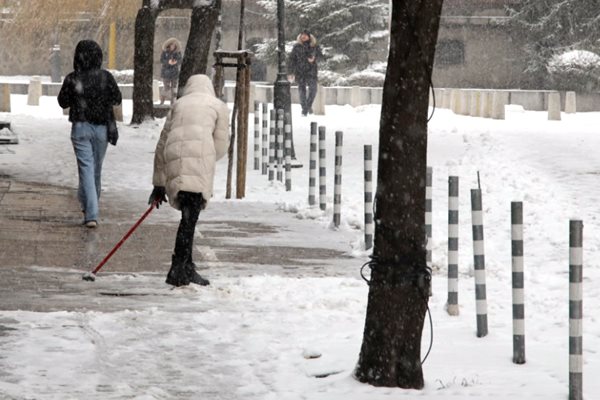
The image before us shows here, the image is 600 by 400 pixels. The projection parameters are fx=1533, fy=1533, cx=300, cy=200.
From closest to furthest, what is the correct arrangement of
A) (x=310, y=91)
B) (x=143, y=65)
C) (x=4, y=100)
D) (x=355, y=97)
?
(x=143, y=65), (x=4, y=100), (x=310, y=91), (x=355, y=97)

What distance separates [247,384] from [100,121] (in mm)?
7358

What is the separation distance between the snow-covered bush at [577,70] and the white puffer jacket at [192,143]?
41226 millimetres

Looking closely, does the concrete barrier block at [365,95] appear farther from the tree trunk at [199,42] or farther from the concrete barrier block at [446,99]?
the tree trunk at [199,42]

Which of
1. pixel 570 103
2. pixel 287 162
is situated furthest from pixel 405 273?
pixel 570 103

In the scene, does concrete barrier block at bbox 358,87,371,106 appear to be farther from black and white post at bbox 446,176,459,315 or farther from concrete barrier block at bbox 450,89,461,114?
black and white post at bbox 446,176,459,315

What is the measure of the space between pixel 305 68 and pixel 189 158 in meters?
30.6

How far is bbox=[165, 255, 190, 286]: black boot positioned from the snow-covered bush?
4121 centimetres

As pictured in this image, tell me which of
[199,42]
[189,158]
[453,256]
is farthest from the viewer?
[199,42]

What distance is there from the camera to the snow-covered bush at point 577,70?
51.9 m

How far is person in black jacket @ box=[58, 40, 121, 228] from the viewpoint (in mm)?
15203

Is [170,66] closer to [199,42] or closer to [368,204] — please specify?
[199,42]

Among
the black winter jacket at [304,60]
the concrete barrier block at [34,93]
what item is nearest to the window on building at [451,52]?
the black winter jacket at [304,60]

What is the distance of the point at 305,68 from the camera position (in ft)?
137

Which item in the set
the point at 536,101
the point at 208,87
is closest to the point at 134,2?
the point at 536,101
